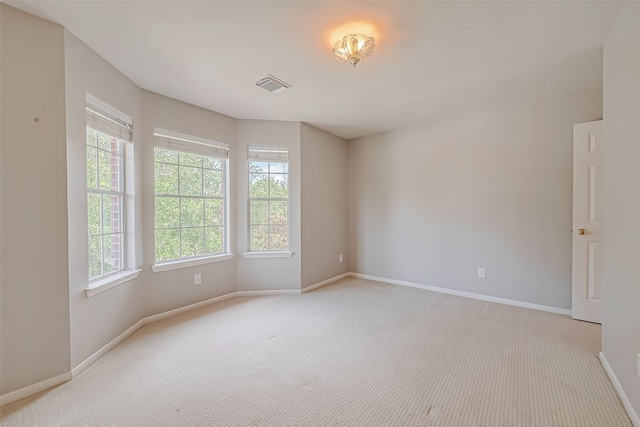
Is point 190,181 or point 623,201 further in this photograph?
point 190,181

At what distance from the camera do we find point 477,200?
3.63 meters

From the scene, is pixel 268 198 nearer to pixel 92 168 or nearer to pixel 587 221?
pixel 92 168

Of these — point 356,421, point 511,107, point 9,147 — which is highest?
point 511,107

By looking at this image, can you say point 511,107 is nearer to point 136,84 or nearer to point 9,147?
point 136,84

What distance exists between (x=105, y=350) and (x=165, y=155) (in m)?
1.98

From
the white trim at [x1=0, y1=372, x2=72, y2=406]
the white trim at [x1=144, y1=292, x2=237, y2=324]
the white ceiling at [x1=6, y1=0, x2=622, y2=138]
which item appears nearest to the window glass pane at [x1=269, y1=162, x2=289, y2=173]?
the white ceiling at [x1=6, y1=0, x2=622, y2=138]

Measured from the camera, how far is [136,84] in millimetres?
2787

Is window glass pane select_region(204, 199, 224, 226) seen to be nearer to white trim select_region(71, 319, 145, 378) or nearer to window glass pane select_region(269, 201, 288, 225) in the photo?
window glass pane select_region(269, 201, 288, 225)

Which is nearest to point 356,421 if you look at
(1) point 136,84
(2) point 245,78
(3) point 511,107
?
(2) point 245,78

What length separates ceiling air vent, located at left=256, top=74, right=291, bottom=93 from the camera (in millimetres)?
2641

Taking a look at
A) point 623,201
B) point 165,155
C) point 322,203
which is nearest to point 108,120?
point 165,155

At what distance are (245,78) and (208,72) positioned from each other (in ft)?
1.06

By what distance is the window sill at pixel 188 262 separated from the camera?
9.92 feet

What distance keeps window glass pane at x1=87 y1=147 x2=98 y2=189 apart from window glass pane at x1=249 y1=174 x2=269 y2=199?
177 centimetres
